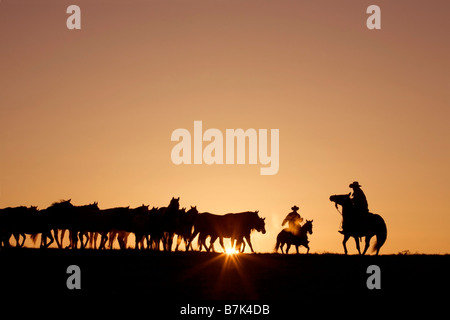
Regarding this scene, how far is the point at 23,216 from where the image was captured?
3631cm

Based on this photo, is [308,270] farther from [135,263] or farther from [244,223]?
[244,223]

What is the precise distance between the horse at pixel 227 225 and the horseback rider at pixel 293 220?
1.75m

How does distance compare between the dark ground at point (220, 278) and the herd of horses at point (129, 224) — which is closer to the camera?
the dark ground at point (220, 278)

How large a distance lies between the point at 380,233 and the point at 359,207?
1.50 metres

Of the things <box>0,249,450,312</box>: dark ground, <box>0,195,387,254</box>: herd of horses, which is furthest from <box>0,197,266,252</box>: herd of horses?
<box>0,249,450,312</box>: dark ground

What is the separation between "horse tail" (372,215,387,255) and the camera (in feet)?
104

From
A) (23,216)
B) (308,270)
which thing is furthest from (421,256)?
(23,216)

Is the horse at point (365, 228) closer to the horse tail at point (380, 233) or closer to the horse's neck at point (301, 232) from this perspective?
the horse tail at point (380, 233)

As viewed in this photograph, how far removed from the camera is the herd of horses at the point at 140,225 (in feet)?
118

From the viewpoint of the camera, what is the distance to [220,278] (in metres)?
24.8

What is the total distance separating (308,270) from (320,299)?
4306 millimetres

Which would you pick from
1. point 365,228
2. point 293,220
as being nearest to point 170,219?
point 293,220

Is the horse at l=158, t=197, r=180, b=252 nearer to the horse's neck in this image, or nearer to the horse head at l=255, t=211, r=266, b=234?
Result: the horse head at l=255, t=211, r=266, b=234

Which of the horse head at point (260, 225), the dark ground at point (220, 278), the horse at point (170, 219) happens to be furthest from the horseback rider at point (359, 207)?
the horse at point (170, 219)
